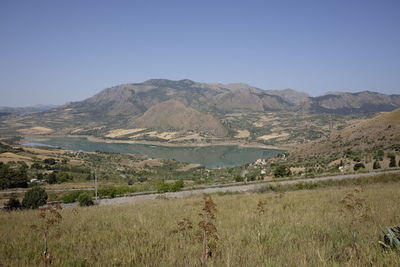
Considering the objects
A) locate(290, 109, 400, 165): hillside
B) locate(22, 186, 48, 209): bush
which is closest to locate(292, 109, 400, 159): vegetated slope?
locate(290, 109, 400, 165): hillside

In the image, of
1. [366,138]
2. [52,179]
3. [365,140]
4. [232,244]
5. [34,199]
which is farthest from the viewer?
[366,138]

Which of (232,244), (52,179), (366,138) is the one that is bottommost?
(52,179)

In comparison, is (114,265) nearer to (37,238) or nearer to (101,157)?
(37,238)

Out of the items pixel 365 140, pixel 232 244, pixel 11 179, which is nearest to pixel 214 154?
pixel 365 140

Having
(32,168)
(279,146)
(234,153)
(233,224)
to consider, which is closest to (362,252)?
(233,224)

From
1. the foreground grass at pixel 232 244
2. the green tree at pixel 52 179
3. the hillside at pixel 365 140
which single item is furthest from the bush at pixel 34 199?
the hillside at pixel 365 140

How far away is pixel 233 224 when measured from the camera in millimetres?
5336

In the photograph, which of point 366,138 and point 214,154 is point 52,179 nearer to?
point 366,138

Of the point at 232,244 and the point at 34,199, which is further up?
the point at 232,244

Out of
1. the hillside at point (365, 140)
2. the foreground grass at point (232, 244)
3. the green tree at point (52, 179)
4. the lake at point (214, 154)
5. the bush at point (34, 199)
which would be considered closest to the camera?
the foreground grass at point (232, 244)

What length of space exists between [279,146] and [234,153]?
29594 mm

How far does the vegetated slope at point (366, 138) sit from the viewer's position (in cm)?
5752

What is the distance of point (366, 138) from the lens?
6297 centimetres

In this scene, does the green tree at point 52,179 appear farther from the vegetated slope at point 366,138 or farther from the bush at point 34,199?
the vegetated slope at point 366,138
